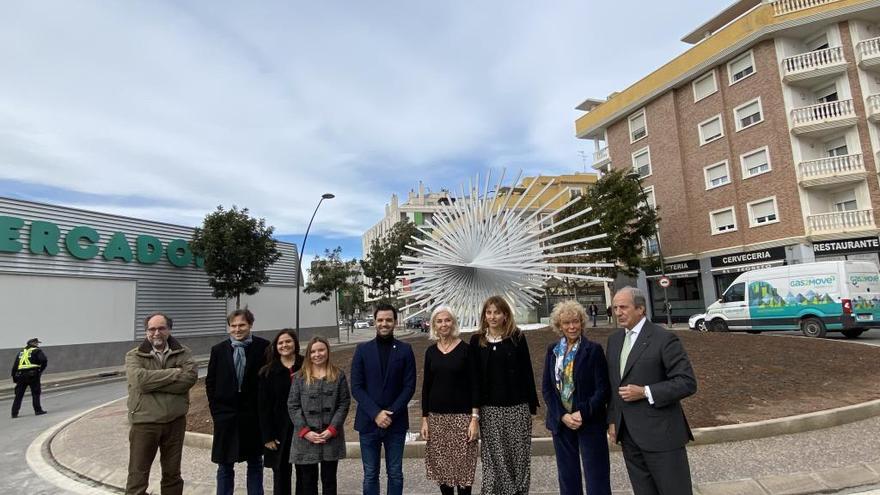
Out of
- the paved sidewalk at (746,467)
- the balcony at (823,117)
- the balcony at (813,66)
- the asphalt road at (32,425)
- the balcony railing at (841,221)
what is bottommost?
the asphalt road at (32,425)

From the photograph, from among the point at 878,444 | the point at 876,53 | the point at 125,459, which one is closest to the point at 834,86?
the point at 876,53

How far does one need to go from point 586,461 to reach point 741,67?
28.1 metres

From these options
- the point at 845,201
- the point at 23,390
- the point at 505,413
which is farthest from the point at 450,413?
the point at 845,201

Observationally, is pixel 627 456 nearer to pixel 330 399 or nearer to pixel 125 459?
pixel 330 399

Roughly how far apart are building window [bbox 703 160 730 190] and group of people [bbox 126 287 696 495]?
26601 mm

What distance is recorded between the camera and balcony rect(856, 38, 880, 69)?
21.2 meters

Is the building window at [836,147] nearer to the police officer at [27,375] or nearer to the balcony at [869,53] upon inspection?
the balcony at [869,53]

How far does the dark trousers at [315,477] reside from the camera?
3910 mm

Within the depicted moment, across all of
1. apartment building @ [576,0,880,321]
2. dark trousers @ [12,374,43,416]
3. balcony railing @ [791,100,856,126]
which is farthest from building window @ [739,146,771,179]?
dark trousers @ [12,374,43,416]

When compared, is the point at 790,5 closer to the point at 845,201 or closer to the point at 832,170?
the point at 832,170

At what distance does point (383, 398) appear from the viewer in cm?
395

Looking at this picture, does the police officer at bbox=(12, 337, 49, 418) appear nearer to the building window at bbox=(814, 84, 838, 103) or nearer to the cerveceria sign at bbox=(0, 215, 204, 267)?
the cerveceria sign at bbox=(0, 215, 204, 267)

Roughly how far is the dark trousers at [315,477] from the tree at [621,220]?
22497mm

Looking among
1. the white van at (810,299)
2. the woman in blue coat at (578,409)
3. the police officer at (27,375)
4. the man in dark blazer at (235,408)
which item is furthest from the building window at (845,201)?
the police officer at (27,375)
